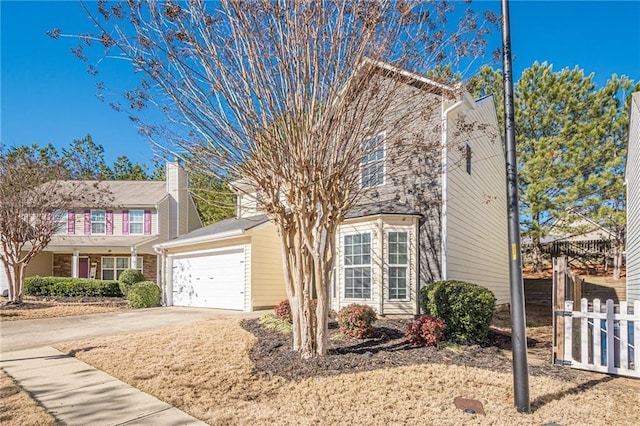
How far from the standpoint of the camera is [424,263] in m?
11.0

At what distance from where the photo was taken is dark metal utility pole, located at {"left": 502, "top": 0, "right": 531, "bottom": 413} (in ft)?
15.3

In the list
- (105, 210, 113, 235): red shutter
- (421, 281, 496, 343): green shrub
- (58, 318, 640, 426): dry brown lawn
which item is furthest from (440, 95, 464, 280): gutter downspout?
(105, 210, 113, 235): red shutter

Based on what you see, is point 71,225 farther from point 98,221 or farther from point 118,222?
point 118,222

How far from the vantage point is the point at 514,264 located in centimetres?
479

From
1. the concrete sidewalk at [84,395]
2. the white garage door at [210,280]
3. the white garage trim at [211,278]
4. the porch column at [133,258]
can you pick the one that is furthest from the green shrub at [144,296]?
the concrete sidewalk at [84,395]

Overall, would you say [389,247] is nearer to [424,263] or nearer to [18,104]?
[424,263]

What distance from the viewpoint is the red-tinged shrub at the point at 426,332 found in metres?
7.49

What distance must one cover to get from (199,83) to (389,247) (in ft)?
20.8

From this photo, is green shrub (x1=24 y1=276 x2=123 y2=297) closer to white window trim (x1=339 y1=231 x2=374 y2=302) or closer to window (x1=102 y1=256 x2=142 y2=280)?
window (x1=102 y1=256 x2=142 y2=280)

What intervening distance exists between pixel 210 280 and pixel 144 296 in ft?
9.05

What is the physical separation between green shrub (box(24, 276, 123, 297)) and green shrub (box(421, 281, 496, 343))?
58.4 ft

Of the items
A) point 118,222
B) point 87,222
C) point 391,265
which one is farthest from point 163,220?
point 391,265

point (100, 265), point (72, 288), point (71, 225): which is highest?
point (71, 225)

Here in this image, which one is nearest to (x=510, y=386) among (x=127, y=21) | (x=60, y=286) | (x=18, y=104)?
(x=127, y=21)
